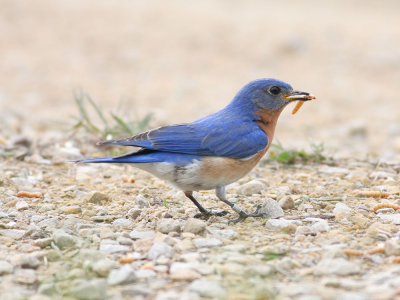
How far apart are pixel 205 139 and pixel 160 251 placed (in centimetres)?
149

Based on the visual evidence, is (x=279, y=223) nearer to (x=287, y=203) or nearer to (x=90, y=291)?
(x=287, y=203)

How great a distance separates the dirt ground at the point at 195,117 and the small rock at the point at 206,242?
0.19ft

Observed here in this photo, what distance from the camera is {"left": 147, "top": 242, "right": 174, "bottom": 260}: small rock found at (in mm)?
4188

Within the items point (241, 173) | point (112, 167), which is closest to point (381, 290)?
point (241, 173)

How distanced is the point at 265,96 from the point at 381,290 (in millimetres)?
2740

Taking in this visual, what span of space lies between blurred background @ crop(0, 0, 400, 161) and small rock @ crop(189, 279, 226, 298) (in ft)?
18.2

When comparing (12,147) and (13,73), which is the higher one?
(13,73)

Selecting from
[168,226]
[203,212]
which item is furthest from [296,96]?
[168,226]

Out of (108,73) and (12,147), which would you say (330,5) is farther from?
(12,147)

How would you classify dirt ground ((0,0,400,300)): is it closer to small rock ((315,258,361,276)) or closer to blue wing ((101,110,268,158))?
small rock ((315,258,361,276))

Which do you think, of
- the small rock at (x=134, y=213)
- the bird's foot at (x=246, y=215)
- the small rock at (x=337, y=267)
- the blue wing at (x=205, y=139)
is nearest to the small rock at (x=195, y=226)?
the bird's foot at (x=246, y=215)

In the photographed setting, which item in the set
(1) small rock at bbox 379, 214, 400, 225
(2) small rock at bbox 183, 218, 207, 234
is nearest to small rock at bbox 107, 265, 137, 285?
(2) small rock at bbox 183, 218, 207, 234

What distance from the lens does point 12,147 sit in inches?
281

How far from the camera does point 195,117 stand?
413 inches
